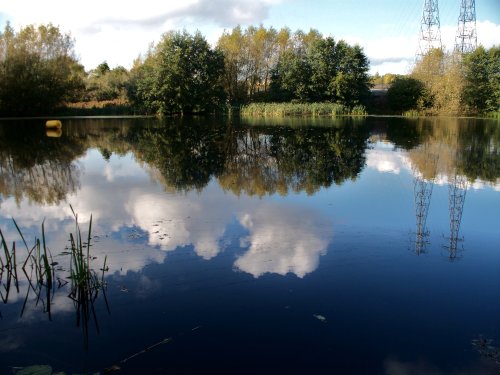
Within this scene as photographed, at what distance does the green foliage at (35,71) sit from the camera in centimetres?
3791

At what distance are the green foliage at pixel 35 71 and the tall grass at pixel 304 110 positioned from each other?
69.6 feet

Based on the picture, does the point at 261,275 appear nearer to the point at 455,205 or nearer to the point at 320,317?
the point at 320,317

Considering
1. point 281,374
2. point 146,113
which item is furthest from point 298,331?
point 146,113

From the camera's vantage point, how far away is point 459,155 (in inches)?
623

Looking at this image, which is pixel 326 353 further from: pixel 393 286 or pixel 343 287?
pixel 393 286

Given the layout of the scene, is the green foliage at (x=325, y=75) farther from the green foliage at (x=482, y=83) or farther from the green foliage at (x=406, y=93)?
the green foliage at (x=482, y=83)

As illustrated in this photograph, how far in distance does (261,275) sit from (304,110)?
45.0m

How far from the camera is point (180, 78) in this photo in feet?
153

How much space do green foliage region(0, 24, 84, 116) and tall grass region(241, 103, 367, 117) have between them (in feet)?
69.6

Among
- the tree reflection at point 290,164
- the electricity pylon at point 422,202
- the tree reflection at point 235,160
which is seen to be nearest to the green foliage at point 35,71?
the tree reflection at point 235,160

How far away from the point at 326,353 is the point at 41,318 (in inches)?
115

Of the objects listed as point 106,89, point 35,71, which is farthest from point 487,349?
point 106,89

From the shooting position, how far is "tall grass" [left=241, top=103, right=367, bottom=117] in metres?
48.3

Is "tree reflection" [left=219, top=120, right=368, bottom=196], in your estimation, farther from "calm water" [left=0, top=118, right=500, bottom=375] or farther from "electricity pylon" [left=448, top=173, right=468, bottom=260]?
"electricity pylon" [left=448, top=173, right=468, bottom=260]
